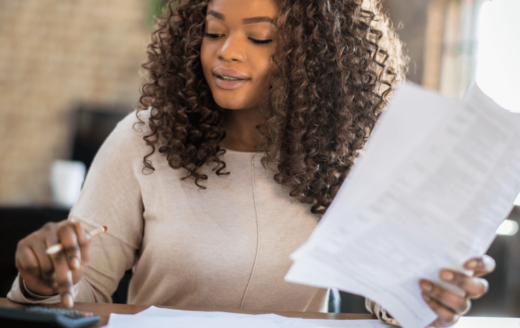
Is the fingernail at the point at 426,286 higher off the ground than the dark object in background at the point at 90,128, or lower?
higher

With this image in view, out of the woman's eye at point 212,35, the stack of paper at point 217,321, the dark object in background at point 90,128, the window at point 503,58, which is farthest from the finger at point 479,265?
the dark object in background at point 90,128

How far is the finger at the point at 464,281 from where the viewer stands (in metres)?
0.61

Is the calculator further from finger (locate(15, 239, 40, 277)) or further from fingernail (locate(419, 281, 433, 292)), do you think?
fingernail (locate(419, 281, 433, 292))

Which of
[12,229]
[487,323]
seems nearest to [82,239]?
[487,323]

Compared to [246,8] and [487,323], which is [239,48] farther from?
[487,323]

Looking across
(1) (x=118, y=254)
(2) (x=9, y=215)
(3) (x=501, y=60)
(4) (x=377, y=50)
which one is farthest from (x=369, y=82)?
(3) (x=501, y=60)

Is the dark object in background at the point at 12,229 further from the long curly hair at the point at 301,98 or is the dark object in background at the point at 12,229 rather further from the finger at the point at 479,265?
the finger at the point at 479,265

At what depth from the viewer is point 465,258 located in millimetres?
614

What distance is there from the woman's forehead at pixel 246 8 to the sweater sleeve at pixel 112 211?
335mm

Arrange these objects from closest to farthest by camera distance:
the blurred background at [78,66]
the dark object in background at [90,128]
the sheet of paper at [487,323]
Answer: the sheet of paper at [487,323] → the dark object in background at [90,128] → the blurred background at [78,66]

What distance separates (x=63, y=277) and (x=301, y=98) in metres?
0.59

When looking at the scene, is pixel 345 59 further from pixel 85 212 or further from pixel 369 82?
Result: pixel 85 212

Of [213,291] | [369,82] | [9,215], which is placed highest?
[369,82]

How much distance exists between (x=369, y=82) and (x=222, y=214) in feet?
1.45
